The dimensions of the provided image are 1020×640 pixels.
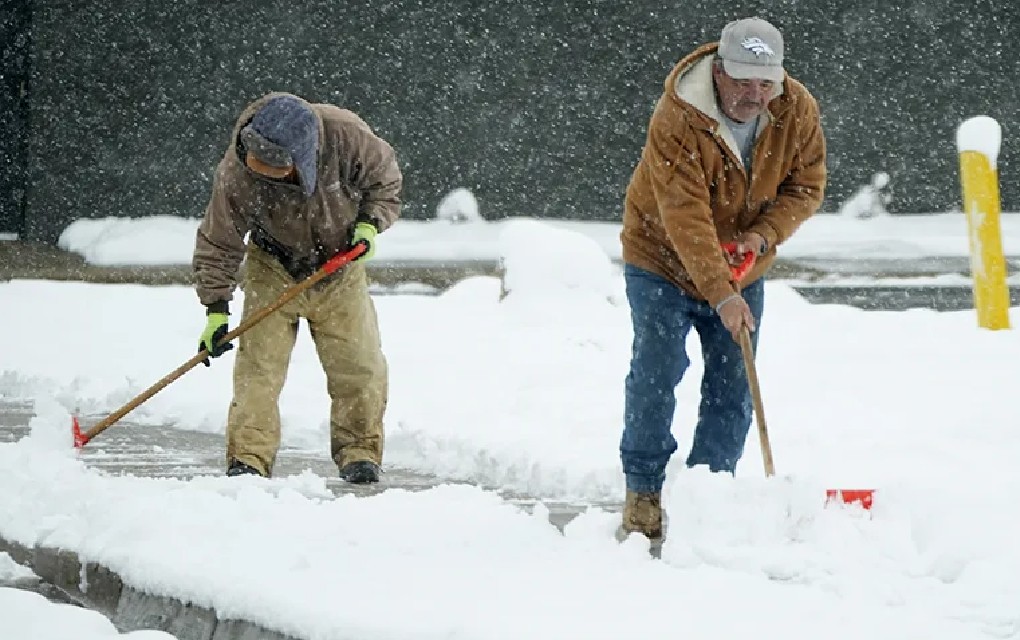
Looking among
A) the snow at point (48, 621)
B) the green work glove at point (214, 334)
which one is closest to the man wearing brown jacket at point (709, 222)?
the snow at point (48, 621)

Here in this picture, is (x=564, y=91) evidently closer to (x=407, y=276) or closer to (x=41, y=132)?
(x=407, y=276)

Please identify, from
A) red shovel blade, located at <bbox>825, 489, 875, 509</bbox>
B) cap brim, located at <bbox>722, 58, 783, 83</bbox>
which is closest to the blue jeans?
red shovel blade, located at <bbox>825, 489, 875, 509</bbox>

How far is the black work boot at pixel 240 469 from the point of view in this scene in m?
5.85

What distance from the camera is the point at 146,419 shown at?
7.69 metres

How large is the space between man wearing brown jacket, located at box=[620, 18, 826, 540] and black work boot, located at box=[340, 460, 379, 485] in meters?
1.34

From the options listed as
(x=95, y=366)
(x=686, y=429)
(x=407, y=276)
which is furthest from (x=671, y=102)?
(x=407, y=276)

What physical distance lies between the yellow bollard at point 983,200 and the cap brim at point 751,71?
387 centimetres

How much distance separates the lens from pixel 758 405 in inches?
189

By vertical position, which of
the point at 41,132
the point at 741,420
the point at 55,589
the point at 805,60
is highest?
the point at 805,60

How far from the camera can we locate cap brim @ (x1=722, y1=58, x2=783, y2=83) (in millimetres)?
4539

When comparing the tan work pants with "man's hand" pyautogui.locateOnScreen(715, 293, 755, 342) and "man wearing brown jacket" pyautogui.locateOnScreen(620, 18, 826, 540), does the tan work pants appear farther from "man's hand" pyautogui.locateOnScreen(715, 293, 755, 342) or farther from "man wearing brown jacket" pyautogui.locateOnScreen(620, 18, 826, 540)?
"man's hand" pyautogui.locateOnScreen(715, 293, 755, 342)

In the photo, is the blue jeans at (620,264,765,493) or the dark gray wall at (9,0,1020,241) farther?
the dark gray wall at (9,0,1020,241)

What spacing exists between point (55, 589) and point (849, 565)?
240cm

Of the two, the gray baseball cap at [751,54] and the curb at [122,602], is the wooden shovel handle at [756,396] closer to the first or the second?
the gray baseball cap at [751,54]
